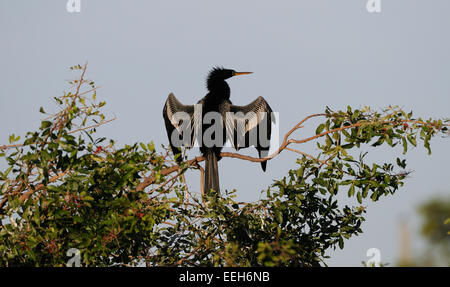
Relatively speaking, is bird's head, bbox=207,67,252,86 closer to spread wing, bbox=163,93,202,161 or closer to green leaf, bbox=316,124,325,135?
spread wing, bbox=163,93,202,161

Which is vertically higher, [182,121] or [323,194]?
[182,121]

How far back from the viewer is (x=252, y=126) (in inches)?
283

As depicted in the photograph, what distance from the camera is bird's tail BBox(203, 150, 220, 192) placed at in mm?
6351

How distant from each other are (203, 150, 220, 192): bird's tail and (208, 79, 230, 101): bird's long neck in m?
1.27

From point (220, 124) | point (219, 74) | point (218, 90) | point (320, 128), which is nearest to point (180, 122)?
point (220, 124)

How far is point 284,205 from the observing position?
4797 millimetres

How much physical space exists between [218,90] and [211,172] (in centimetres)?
190

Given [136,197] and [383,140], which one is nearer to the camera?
[136,197]

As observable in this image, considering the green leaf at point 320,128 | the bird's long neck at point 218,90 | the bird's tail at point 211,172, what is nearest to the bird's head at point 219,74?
the bird's long neck at point 218,90

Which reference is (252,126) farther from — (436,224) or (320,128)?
(436,224)
